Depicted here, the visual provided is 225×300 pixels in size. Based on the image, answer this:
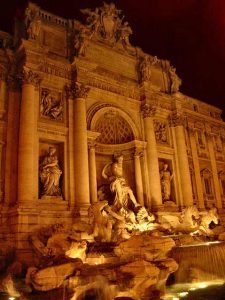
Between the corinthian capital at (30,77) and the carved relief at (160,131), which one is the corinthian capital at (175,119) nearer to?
the carved relief at (160,131)

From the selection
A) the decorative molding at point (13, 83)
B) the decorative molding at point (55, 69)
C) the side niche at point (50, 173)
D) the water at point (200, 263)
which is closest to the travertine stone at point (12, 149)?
the decorative molding at point (13, 83)

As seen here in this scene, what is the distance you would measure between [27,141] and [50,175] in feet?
5.94

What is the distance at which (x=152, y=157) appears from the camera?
58.5 feet

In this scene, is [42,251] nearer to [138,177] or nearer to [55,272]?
[55,272]

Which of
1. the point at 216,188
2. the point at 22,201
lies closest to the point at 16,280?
the point at 22,201

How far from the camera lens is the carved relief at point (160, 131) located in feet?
64.1

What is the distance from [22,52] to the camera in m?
14.8

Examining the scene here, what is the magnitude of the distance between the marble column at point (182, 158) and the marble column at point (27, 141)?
30.0ft

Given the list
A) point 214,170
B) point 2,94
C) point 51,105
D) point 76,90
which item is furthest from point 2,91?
point 214,170

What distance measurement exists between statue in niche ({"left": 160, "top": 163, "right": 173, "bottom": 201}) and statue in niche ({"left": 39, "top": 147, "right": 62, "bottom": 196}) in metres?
6.69

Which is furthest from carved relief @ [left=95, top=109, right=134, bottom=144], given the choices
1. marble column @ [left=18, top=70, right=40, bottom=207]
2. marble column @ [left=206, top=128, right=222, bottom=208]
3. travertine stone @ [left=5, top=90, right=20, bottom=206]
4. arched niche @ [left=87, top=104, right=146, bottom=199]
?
marble column @ [left=206, top=128, right=222, bottom=208]

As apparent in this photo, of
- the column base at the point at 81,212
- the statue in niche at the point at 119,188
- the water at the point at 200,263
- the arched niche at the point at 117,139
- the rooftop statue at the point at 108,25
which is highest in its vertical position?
the rooftop statue at the point at 108,25

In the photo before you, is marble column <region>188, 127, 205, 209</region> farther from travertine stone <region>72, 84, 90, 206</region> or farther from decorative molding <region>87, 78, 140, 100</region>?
travertine stone <region>72, 84, 90, 206</region>

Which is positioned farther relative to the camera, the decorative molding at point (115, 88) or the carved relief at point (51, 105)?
the decorative molding at point (115, 88)
